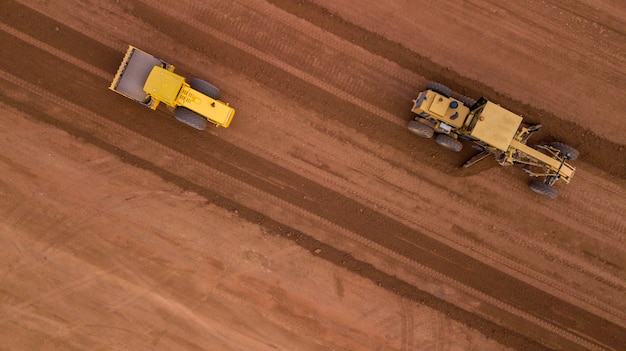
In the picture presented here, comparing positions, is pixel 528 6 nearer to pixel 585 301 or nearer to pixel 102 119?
pixel 585 301

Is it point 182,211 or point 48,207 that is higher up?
point 182,211

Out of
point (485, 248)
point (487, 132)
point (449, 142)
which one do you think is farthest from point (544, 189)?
point (449, 142)

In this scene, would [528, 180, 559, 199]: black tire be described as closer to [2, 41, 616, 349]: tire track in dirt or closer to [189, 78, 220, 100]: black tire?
[2, 41, 616, 349]: tire track in dirt

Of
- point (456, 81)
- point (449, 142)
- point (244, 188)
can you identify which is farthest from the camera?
point (456, 81)

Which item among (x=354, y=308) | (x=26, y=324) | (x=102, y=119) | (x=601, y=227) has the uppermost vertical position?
(x=601, y=227)

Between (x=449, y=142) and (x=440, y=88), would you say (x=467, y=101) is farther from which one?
(x=449, y=142)

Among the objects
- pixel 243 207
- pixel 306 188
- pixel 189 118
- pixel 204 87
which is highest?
pixel 204 87

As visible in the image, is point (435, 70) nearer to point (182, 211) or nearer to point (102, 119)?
point (182, 211)

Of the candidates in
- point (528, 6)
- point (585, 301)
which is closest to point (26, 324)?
point (585, 301)

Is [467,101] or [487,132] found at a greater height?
[467,101]
